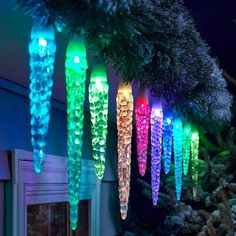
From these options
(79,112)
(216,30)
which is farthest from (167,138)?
(216,30)

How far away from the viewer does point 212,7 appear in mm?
2861

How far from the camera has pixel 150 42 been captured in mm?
→ 1027

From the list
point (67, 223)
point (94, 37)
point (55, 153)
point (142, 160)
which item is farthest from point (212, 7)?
point (94, 37)

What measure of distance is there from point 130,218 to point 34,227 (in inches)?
61.1

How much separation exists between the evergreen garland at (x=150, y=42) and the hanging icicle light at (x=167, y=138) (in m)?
0.05

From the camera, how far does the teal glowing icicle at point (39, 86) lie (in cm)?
78

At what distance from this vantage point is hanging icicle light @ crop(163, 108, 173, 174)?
1513 mm

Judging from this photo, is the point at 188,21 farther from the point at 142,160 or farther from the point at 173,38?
the point at 142,160

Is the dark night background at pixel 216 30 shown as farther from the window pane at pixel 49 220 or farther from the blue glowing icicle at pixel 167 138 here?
the blue glowing icicle at pixel 167 138

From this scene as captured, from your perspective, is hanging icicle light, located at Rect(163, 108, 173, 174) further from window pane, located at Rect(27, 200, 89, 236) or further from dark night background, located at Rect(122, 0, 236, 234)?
dark night background, located at Rect(122, 0, 236, 234)

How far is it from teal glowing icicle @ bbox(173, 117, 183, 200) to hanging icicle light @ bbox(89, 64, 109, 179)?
0.69m

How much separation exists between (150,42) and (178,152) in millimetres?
716

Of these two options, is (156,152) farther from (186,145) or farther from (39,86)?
(39,86)

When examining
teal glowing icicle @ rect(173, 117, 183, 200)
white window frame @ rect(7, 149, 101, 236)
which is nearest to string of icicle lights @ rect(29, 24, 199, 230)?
teal glowing icicle @ rect(173, 117, 183, 200)
